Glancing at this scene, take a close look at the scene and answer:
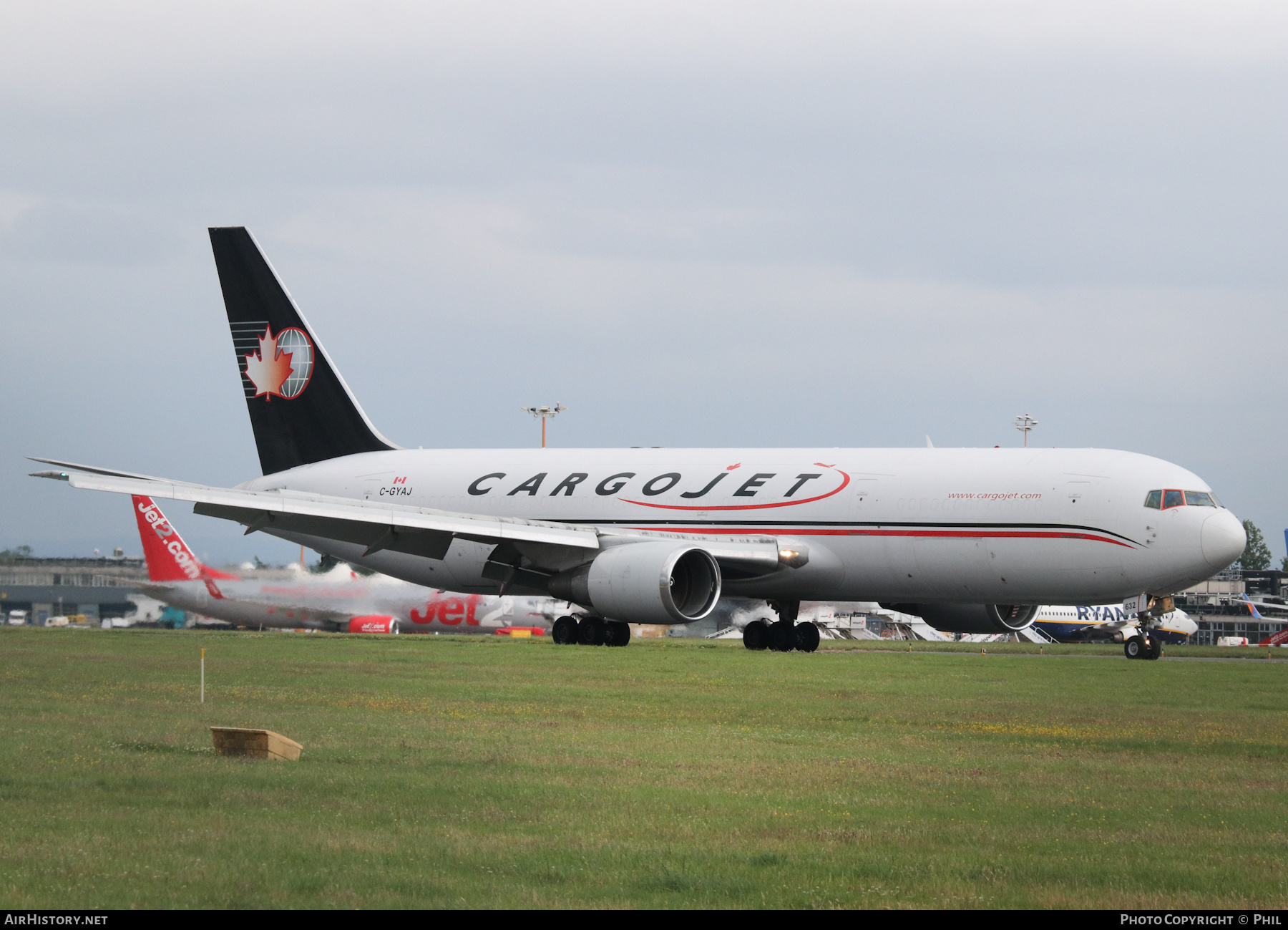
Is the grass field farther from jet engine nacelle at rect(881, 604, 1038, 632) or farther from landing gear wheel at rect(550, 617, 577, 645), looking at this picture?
jet engine nacelle at rect(881, 604, 1038, 632)

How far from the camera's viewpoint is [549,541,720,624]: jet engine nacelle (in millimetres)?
27734

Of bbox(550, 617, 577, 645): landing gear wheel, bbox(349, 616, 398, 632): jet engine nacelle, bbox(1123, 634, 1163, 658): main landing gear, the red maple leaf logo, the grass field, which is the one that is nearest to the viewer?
the grass field

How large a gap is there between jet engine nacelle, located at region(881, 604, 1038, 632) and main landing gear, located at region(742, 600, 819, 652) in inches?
75.1

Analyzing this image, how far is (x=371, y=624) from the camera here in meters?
43.3

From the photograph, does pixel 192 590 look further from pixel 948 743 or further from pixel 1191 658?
pixel 948 743

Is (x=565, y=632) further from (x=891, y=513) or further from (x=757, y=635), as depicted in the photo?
(x=891, y=513)

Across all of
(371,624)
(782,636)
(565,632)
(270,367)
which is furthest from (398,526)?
(371,624)

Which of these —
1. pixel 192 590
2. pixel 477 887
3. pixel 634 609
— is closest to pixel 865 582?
pixel 634 609

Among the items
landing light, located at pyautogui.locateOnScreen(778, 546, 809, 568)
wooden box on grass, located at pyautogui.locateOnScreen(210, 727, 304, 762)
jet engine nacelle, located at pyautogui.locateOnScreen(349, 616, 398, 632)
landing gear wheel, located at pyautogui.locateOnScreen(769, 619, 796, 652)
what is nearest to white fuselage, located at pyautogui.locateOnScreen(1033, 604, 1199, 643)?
jet engine nacelle, located at pyautogui.locateOnScreen(349, 616, 398, 632)

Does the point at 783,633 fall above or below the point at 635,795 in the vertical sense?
below

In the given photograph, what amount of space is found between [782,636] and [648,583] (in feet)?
19.1

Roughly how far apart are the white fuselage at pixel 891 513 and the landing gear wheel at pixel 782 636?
1576 mm

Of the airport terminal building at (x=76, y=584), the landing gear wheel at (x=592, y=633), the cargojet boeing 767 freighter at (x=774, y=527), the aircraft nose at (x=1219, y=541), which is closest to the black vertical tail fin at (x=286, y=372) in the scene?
the cargojet boeing 767 freighter at (x=774, y=527)

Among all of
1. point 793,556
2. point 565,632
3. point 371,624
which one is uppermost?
point 793,556
